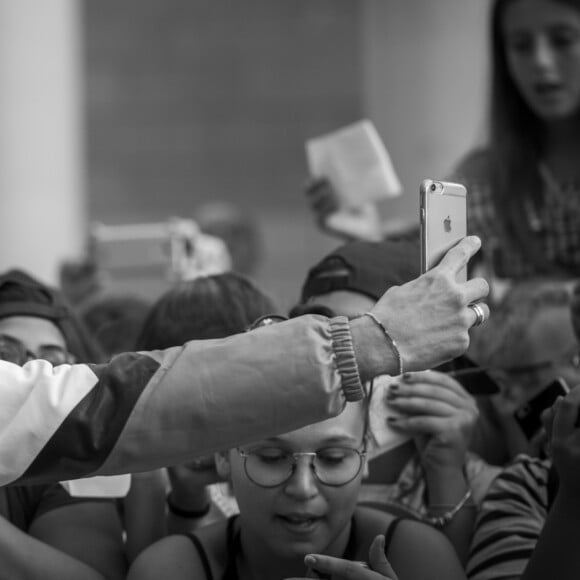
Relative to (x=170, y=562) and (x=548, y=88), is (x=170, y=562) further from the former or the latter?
(x=548, y=88)

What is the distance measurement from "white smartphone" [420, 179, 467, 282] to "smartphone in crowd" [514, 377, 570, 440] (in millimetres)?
571

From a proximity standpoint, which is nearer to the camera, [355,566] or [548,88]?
[355,566]

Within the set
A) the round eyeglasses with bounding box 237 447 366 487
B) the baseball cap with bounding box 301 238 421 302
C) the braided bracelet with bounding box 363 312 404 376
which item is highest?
the braided bracelet with bounding box 363 312 404 376

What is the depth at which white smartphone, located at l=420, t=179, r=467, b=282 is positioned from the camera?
2.05 m

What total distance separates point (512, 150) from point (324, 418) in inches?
93.1

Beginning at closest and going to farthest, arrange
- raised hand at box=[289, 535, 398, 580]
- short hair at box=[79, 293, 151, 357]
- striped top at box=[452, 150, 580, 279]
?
raised hand at box=[289, 535, 398, 580] → short hair at box=[79, 293, 151, 357] → striped top at box=[452, 150, 580, 279]

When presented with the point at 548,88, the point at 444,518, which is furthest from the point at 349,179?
the point at 444,518

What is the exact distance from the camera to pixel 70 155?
921 centimetres

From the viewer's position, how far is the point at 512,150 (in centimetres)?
407

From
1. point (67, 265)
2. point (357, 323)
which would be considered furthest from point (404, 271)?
point (67, 265)

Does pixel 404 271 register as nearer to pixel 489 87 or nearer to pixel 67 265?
pixel 489 87

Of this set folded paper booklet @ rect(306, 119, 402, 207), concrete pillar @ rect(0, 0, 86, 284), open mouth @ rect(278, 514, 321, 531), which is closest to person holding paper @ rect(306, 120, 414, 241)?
folded paper booklet @ rect(306, 119, 402, 207)

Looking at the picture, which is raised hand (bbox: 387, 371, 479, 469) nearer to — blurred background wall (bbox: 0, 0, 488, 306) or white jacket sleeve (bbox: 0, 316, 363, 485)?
white jacket sleeve (bbox: 0, 316, 363, 485)

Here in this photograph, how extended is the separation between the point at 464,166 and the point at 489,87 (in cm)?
33
